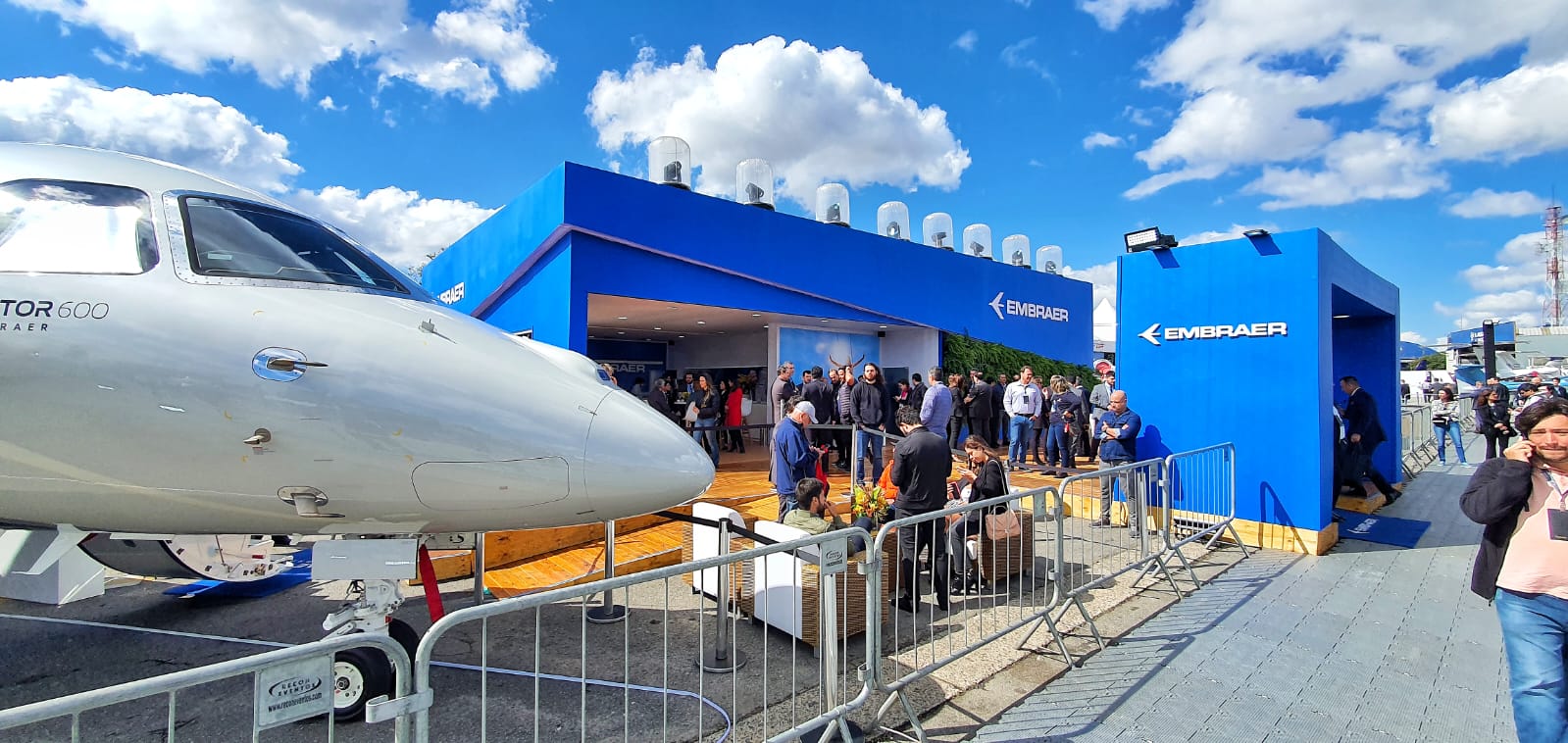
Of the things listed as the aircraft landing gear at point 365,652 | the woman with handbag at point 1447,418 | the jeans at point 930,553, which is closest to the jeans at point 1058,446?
the jeans at point 930,553

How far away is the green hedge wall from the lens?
16562 millimetres

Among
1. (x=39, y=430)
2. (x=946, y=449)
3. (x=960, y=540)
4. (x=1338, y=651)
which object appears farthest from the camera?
(x=960, y=540)

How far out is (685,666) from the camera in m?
4.43

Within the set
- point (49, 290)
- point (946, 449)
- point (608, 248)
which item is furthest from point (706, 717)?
point (608, 248)

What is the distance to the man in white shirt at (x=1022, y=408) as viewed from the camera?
10.7 meters

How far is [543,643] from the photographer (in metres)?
4.91

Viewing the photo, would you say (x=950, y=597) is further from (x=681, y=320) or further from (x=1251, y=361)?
(x=681, y=320)

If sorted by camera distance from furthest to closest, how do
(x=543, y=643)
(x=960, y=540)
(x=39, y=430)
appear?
(x=960, y=540)
(x=543, y=643)
(x=39, y=430)

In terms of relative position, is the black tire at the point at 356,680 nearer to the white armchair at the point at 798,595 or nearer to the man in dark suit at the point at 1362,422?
the white armchair at the point at 798,595

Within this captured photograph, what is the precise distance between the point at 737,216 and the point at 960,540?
8.15 m

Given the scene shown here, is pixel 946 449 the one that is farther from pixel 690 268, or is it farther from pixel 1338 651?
pixel 690 268

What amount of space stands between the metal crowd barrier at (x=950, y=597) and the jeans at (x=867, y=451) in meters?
2.43

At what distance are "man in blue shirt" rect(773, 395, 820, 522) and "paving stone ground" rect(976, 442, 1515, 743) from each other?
→ 2.99 meters

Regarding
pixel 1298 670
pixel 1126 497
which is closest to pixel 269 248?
pixel 1298 670
